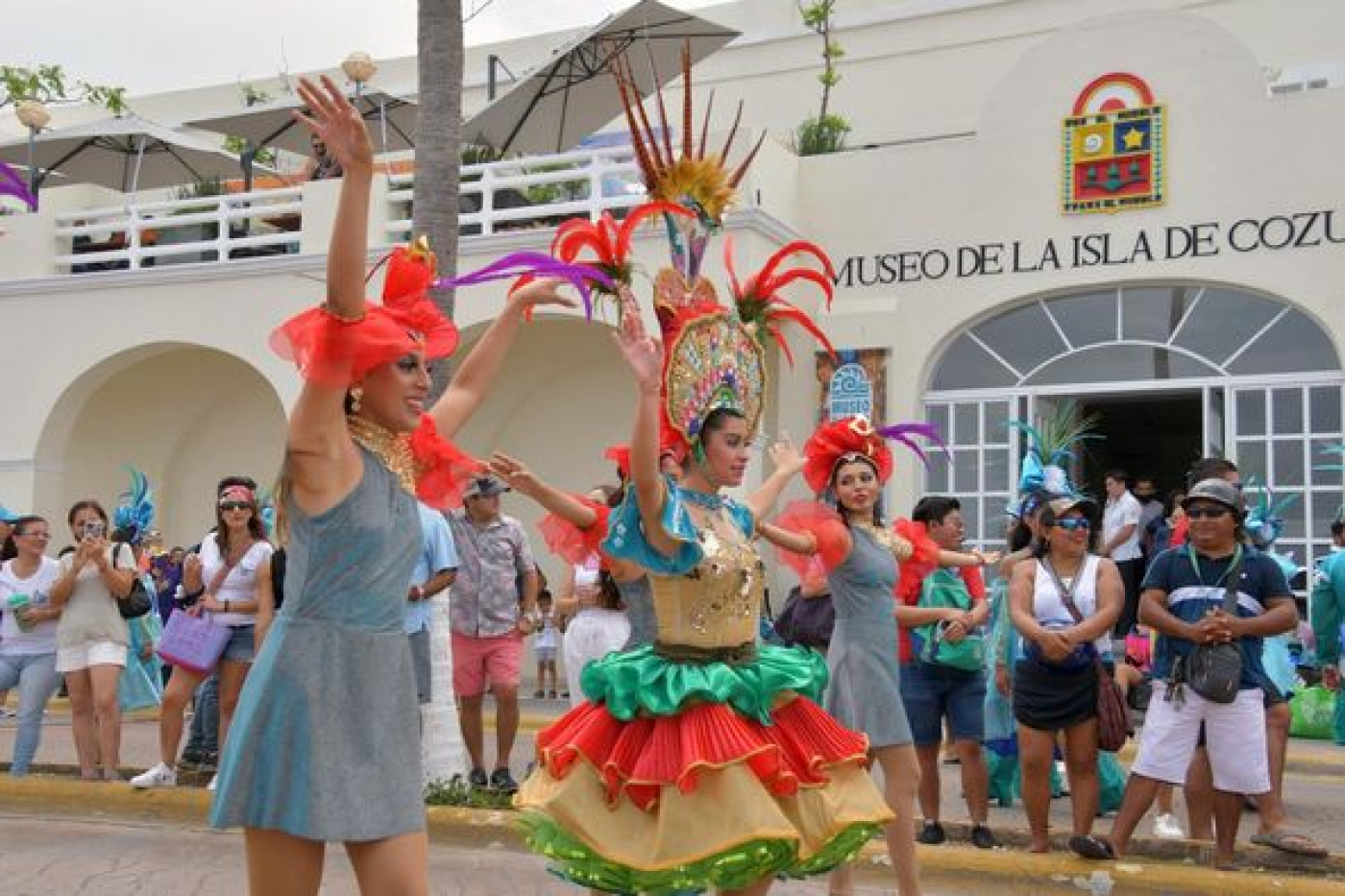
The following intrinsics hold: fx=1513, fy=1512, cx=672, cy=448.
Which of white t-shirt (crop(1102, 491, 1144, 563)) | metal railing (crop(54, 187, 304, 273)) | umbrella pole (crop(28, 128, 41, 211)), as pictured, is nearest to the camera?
white t-shirt (crop(1102, 491, 1144, 563))

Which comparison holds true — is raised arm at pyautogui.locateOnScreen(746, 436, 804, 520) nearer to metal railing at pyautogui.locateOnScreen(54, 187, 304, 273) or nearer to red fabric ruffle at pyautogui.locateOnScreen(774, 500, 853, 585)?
red fabric ruffle at pyautogui.locateOnScreen(774, 500, 853, 585)

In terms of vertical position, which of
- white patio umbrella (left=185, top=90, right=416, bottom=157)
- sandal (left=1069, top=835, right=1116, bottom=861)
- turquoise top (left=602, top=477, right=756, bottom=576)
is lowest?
sandal (left=1069, top=835, right=1116, bottom=861)

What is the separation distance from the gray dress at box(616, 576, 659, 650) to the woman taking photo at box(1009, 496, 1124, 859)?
1.73m

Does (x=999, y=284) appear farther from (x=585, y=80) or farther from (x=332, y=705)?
(x=332, y=705)

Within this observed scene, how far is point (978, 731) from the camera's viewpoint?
7.79m

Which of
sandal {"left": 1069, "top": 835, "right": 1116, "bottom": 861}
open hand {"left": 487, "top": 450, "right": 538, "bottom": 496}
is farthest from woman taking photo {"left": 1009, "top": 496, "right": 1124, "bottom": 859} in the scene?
open hand {"left": 487, "top": 450, "right": 538, "bottom": 496}

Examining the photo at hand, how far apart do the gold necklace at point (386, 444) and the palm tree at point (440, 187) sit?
498cm

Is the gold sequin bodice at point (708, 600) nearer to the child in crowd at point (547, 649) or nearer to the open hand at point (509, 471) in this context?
the open hand at point (509, 471)

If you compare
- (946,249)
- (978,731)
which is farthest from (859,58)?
(978,731)

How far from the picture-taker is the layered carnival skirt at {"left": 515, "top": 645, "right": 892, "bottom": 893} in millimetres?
4633

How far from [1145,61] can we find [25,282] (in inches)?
498

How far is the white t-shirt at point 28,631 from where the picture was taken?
31.8 ft

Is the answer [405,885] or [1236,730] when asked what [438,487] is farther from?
[1236,730]

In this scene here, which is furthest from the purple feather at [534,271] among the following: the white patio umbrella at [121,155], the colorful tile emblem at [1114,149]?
the white patio umbrella at [121,155]
